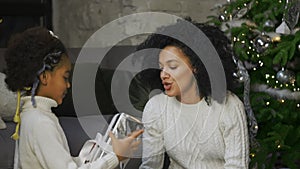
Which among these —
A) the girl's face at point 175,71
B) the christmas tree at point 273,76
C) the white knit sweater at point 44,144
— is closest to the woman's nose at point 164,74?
the girl's face at point 175,71

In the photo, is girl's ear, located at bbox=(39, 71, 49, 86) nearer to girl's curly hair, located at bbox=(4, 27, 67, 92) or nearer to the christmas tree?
girl's curly hair, located at bbox=(4, 27, 67, 92)

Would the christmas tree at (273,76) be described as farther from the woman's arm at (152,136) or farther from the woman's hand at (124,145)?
the woman's hand at (124,145)

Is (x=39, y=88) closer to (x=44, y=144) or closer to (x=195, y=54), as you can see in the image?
(x=44, y=144)

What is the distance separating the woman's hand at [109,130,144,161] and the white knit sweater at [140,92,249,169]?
209 millimetres

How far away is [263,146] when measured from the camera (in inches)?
91.7

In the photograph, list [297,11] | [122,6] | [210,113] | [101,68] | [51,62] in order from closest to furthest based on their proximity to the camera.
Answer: [51,62] → [210,113] → [297,11] → [101,68] → [122,6]

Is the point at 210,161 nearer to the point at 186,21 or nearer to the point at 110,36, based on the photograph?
the point at 186,21

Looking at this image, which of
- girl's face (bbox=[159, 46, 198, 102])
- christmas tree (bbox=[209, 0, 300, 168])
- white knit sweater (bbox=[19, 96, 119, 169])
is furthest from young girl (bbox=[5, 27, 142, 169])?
christmas tree (bbox=[209, 0, 300, 168])

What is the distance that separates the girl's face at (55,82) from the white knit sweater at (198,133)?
1.19 feet

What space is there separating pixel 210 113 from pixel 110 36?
99.6 inches

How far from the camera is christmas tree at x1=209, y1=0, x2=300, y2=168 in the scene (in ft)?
7.55

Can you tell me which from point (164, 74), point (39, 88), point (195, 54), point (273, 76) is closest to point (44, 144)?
point (39, 88)

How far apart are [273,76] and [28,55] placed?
1.03 metres

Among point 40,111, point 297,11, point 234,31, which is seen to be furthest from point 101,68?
point 40,111
